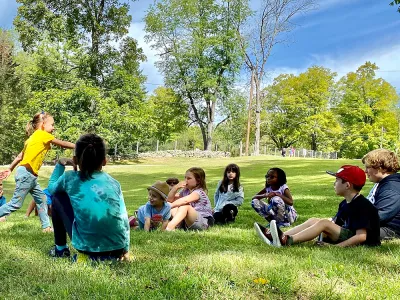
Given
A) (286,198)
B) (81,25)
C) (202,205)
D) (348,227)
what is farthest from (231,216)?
(81,25)

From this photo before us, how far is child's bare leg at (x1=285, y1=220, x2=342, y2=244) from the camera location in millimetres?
3922

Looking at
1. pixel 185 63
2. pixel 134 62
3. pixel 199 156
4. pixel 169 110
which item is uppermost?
pixel 185 63

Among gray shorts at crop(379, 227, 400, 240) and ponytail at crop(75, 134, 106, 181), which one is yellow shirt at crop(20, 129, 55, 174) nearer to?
ponytail at crop(75, 134, 106, 181)

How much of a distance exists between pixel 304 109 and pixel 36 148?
45296 mm

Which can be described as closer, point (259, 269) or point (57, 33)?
point (259, 269)

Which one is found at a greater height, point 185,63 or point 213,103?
point 185,63

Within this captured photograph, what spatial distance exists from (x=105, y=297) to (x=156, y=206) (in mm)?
2842

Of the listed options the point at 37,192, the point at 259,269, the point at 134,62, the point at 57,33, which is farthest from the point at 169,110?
the point at 259,269

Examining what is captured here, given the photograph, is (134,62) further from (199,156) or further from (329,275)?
(329,275)

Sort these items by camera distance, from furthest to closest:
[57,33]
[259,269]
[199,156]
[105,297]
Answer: [199,156] → [57,33] → [259,269] → [105,297]

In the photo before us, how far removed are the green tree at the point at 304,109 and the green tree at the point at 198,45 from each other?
1042 centimetres

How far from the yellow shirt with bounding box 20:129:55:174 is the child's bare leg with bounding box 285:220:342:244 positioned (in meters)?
3.48

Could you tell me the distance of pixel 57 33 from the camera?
27125 mm

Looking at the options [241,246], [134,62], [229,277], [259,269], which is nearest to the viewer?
[229,277]
